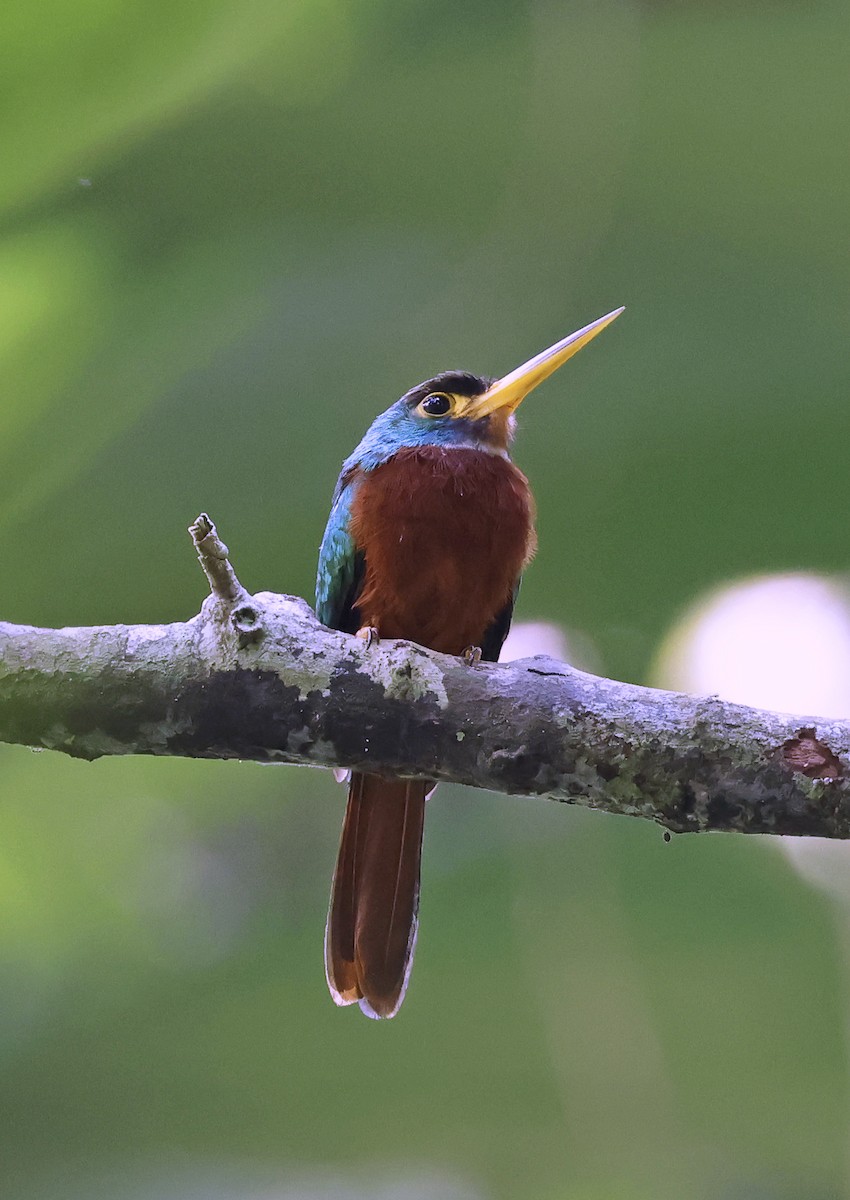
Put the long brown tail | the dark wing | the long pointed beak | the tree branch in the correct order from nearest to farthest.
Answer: the tree branch
the long brown tail
the long pointed beak
the dark wing

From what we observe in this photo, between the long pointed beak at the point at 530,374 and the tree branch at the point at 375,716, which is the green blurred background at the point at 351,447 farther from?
the tree branch at the point at 375,716

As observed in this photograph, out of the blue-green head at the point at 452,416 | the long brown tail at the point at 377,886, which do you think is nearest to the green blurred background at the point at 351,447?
the blue-green head at the point at 452,416

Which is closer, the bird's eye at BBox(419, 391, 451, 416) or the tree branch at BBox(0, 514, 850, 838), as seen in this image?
the tree branch at BBox(0, 514, 850, 838)

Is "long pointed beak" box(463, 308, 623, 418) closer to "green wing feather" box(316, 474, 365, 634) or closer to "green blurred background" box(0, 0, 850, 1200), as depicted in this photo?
"green blurred background" box(0, 0, 850, 1200)

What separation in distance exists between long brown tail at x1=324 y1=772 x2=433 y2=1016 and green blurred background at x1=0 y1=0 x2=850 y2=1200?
22.1 inches

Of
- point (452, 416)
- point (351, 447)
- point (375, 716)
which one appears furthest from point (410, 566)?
point (375, 716)

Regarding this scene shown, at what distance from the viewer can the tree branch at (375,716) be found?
1.37 metres

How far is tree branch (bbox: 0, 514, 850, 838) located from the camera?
1.37 m

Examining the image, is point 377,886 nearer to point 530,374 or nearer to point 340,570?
point 340,570

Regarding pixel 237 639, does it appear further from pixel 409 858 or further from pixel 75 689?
pixel 409 858

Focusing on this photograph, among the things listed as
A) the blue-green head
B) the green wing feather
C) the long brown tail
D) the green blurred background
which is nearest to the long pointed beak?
the blue-green head

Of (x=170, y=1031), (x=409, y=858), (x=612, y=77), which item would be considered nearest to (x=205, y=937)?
(x=170, y=1031)

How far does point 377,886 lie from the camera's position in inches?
81.1

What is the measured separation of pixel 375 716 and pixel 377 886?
0.72 m
